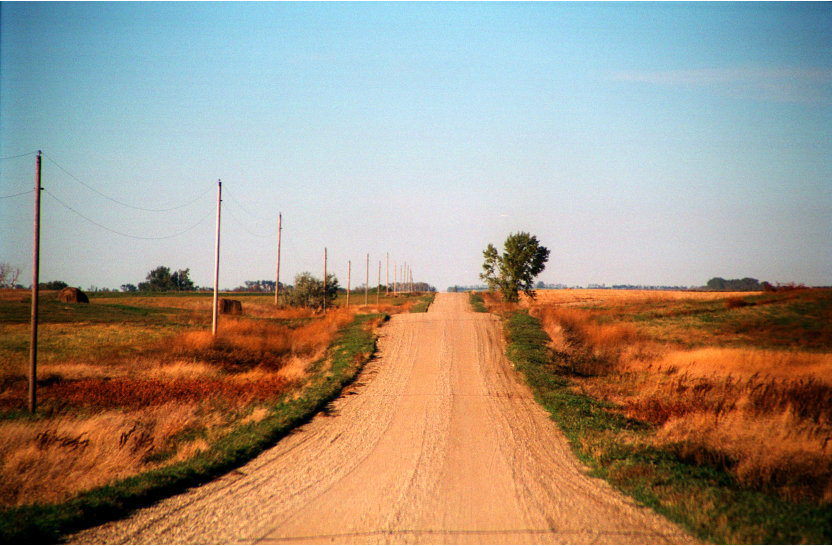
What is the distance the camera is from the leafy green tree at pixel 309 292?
170ft

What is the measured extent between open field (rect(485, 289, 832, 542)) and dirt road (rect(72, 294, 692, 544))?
69cm

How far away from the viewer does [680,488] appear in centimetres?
746

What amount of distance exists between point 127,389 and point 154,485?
38.9 ft

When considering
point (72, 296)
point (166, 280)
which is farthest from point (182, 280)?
point (72, 296)

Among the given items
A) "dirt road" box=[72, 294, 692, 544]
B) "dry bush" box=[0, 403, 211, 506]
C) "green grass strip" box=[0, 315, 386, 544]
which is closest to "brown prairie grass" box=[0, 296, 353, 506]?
"dry bush" box=[0, 403, 211, 506]

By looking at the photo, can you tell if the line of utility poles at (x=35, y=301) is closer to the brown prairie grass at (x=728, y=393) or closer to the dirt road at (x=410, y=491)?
the dirt road at (x=410, y=491)

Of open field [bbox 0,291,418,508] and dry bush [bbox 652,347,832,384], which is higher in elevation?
dry bush [bbox 652,347,832,384]

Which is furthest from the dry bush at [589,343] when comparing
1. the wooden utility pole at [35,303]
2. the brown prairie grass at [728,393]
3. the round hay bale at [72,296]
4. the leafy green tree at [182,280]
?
the leafy green tree at [182,280]

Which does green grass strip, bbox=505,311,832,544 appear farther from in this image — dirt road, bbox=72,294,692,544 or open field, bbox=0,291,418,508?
open field, bbox=0,291,418,508

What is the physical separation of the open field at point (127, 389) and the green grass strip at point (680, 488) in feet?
26.6

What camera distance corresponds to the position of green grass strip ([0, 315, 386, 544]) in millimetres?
6309

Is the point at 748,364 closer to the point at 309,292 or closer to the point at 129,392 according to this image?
the point at 129,392

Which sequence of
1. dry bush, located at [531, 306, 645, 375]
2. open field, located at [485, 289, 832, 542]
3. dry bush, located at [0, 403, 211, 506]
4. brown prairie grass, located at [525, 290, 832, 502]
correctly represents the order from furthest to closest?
dry bush, located at [531, 306, 645, 375] < brown prairie grass, located at [525, 290, 832, 502] < dry bush, located at [0, 403, 211, 506] < open field, located at [485, 289, 832, 542]

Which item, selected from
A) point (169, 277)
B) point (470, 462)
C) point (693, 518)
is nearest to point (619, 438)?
point (470, 462)
